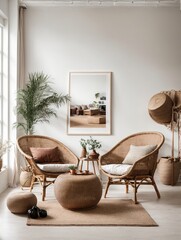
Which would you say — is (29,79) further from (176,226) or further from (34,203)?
(176,226)

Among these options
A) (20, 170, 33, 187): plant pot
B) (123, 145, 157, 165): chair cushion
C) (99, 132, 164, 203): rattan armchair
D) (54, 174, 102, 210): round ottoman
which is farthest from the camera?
(20, 170, 33, 187): plant pot

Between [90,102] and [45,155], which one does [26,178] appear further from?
[90,102]

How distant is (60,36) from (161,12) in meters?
1.80

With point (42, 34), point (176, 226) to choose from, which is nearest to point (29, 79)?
point (42, 34)

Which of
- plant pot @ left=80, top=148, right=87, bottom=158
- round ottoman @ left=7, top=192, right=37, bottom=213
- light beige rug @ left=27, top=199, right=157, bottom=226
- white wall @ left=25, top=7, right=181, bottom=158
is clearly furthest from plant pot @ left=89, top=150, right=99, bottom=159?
round ottoman @ left=7, top=192, right=37, bottom=213

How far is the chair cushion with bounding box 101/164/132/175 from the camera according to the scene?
231 inches

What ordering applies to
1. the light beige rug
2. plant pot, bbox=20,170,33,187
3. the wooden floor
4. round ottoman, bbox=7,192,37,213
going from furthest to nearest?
plant pot, bbox=20,170,33,187
round ottoman, bbox=7,192,37,213
the light beige rug
the wooden floor

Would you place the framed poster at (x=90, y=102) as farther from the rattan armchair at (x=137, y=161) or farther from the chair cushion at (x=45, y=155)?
the chair cushion at (x=45, y=155)

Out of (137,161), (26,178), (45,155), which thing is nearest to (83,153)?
(45,155)

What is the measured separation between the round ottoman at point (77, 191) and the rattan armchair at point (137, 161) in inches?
27.7

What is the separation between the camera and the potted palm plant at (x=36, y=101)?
6938 mm

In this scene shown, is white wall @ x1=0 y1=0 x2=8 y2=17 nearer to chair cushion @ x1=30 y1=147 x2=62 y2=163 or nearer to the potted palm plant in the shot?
the potted palm plant

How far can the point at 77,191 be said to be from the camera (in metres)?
5.17

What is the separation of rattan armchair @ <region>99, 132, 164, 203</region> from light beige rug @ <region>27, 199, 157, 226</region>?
14.4 inches
